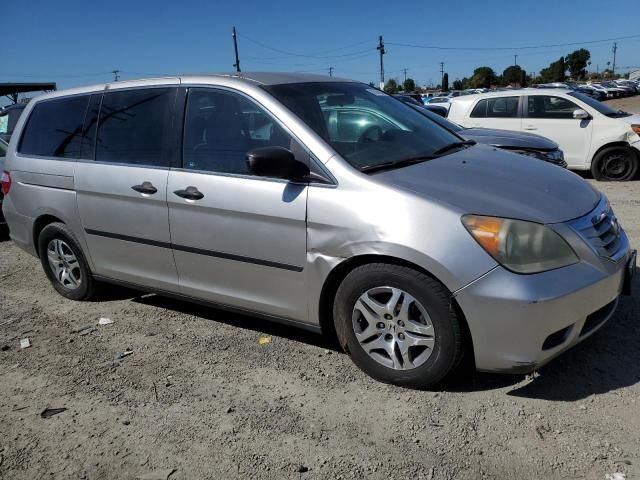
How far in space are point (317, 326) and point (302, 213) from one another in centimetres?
67

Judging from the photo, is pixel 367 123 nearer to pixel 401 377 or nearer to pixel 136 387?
pixel 401 377

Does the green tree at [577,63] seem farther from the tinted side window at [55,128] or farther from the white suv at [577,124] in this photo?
the tinted side window at [55,128]

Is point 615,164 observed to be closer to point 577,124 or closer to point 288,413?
point 577,124

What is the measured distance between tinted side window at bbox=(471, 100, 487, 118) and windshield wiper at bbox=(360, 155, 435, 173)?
25.0 ft

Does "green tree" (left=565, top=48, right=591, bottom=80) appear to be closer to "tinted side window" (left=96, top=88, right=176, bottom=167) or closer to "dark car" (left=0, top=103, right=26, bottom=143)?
"dark car" (left=0, top=103, right=26, bottom=143)

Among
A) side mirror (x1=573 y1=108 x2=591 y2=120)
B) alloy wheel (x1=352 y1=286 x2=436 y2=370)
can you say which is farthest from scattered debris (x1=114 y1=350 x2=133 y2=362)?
side mirror (x1=573 y1=108 x2=591 y2=120)

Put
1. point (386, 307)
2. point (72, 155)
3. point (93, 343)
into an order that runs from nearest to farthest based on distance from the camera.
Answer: point (386, 307)
point (93, 343)
point (72, 155)

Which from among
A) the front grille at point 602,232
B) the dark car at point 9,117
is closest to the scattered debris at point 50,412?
the front grille at point 602,232

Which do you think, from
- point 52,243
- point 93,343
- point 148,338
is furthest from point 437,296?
point 52,243

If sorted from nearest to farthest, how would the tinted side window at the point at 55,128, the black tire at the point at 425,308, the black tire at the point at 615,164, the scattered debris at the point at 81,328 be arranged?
the black tire at the point at 425,308
the scattered debris at the point at 81,328
the tinted side window at the point at 55,128
the black tire at the point at 615,164

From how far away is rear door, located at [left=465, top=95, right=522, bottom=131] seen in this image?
10.2 m

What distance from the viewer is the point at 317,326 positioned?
3.27 meters

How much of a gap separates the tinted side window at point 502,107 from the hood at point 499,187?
7.22m

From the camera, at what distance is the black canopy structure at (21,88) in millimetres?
34031
